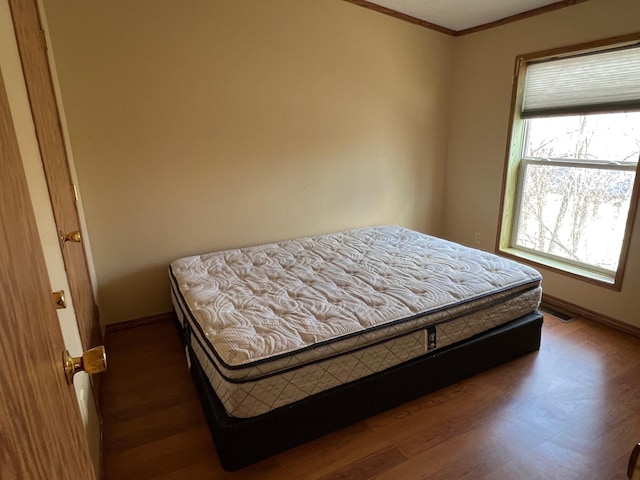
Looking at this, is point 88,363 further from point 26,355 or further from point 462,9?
point 462,9

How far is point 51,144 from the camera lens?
172 centimetres

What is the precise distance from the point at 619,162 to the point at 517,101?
0.92 metres

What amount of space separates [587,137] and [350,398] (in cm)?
268

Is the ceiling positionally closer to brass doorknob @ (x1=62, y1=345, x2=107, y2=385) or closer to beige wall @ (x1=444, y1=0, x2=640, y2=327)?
beige wall @ (x1=444, y1=0, x2=640, y2=327)

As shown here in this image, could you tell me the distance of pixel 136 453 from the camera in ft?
5.57

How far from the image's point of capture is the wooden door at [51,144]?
149cm

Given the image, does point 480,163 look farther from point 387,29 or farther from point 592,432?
point 592,432

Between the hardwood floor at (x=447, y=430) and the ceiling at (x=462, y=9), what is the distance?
8.57 ft

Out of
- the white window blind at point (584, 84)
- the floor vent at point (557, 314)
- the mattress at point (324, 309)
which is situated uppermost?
the white window blind at point (584, 84)

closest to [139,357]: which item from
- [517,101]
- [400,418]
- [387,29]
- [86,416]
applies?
[86,416]

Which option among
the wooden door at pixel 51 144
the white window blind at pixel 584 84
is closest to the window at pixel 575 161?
the white window blind at pixel 584 84

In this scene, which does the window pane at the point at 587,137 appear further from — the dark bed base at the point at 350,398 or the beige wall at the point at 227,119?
the dark bed base at the point at 350,398

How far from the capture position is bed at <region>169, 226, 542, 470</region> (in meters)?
1.61

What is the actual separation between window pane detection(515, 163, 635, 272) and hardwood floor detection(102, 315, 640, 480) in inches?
34.7
